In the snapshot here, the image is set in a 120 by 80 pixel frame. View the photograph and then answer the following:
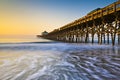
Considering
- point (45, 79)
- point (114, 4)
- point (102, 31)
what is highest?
point (114, 4)

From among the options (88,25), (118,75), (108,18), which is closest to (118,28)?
(108,18)

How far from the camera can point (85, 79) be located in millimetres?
6238

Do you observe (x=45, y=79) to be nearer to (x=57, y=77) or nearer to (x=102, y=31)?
(x=57, y=77)

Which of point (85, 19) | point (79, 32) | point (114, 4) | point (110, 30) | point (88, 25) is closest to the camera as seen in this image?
point (114, 4)

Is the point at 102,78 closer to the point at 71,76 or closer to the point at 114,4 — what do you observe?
the point at 71,76

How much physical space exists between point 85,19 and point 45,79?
26805 millimetres

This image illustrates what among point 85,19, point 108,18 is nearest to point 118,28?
point 108,18

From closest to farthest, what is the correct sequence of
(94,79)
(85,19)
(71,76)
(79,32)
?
(94,79)
(71,76)
(85,19)
(79,32)

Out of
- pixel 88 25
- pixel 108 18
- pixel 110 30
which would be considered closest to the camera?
pixel 110 30

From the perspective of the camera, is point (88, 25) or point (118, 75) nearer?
point (118, 75)

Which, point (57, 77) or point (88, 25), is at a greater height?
point (88, 25)

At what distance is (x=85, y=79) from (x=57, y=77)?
0.83 m

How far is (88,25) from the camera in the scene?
3584cm

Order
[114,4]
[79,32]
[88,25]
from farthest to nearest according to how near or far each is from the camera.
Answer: [79,32]
[88,25]
[114,4]
